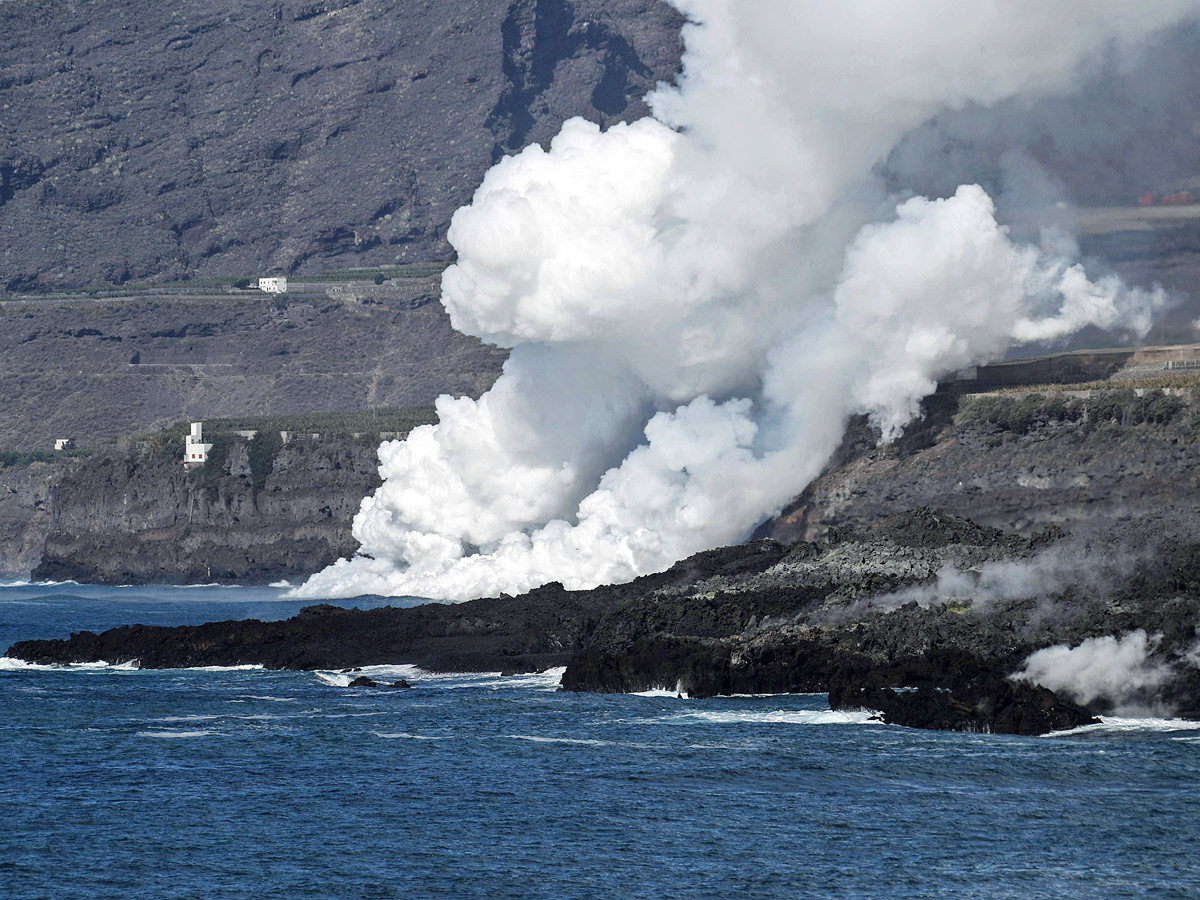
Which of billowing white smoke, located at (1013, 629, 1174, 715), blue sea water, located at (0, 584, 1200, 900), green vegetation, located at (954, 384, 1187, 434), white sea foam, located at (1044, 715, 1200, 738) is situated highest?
green vegetation, located at (954, 384, 1187, 434)

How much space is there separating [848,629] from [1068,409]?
41194mm

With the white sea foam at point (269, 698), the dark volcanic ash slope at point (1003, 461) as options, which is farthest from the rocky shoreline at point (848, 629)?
the white sea foam at point (269, 698)

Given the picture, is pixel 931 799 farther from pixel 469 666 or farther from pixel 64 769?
pixel 469 666

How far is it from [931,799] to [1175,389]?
207 ft

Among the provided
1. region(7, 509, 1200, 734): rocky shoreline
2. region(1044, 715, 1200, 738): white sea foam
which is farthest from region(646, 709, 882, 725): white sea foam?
region(1044, 715, 1200, 738): white sea foam

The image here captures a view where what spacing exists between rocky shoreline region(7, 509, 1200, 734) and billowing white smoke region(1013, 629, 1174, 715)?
100 mm

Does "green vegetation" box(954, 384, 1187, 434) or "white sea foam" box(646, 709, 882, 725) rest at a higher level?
"green vegetation" box(954, 384, 1187, 434)

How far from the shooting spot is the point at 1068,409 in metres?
119

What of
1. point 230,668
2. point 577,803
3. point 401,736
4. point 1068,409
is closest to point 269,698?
point 401,736

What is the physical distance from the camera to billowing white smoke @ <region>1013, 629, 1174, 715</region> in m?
67.6

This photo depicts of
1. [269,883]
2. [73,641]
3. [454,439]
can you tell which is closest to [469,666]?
[73,641]

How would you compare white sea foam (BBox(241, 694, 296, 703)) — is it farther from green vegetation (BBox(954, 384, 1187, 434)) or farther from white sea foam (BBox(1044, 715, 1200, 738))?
green vegetation (BBox(954, 384, 1187, 434))

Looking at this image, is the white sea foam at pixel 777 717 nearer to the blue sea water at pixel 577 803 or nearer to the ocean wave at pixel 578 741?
the blue sea water at pixel 577 803

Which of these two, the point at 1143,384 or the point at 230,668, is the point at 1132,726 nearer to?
the point at 230,668
